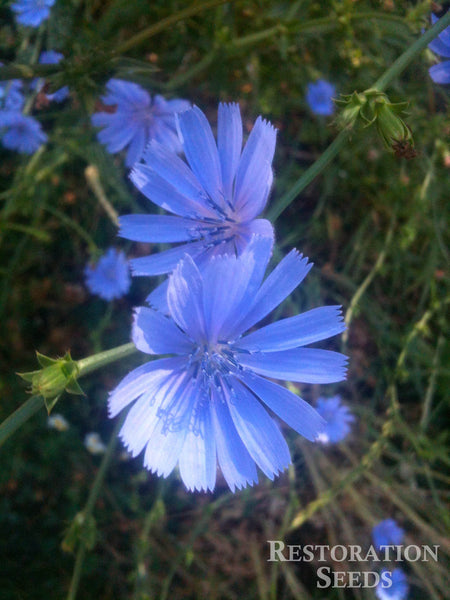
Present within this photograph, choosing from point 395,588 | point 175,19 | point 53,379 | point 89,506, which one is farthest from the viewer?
point 395,588

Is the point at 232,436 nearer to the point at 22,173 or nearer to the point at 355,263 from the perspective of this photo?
the point at 22,173

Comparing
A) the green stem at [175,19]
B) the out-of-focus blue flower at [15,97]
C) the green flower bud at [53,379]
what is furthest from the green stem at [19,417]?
the out-of-focus blue flower at [15,97]

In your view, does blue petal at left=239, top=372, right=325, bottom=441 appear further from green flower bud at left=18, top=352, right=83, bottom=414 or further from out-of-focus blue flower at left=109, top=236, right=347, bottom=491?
green flower bud at left=18, top=352, right=83, bottom=414

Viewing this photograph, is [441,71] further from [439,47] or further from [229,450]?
[229,450]

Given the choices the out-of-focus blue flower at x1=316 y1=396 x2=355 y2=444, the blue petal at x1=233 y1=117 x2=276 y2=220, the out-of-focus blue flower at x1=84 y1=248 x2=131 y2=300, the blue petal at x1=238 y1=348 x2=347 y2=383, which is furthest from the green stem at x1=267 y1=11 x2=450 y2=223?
the out-of-focus blue flower at x1=84 y1=248 x2=131 y2=300

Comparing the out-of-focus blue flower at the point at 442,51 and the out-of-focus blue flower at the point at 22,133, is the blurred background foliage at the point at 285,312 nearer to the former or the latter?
the out-of-focus blue flower at the point at 22,133

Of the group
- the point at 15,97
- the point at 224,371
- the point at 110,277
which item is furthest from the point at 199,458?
the point at 15,97
